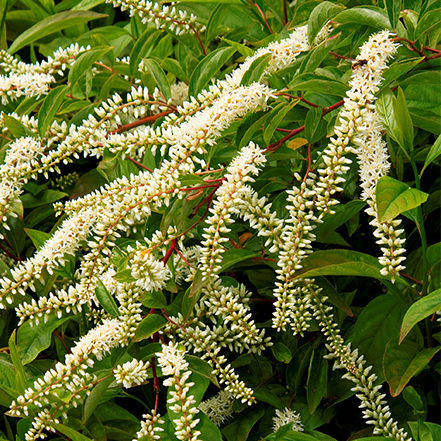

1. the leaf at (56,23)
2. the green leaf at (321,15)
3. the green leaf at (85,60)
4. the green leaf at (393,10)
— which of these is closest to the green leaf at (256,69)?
the green leaf at (321,15)

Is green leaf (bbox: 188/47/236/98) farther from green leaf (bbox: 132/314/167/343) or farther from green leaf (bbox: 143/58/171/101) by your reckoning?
green leaf (bbox: 132/314/167/343)

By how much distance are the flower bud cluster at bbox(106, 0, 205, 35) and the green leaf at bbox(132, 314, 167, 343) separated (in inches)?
28.2

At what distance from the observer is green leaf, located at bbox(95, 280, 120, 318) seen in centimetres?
101

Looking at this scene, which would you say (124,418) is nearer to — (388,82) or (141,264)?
(141,264)

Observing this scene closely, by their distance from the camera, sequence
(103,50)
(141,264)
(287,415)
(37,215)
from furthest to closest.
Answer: (37,215), (103,50), (287,415), (141,264)

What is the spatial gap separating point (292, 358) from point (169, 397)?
282mm

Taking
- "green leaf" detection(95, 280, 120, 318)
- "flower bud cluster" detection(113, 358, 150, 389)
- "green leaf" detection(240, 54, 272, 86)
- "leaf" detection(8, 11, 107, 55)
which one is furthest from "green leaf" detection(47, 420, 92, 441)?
"leaf" detection(8, 11, 107, 55)

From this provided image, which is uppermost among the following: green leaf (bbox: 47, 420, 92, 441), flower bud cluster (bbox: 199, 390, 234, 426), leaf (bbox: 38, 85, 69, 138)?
leaf (bbox: 38, 85, 69, 138)

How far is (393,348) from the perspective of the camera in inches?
36.6

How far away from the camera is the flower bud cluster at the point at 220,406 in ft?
3.54

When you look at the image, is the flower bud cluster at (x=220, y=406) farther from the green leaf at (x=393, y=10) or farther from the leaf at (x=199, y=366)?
the green leaf at (x=393, y=10)

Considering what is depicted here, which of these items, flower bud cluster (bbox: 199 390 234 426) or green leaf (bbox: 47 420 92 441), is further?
flower bud cluster (bbox: 199 390 234 426)

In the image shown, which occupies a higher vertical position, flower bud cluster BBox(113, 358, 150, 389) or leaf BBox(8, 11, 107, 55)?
leaf BBox(8, 11, 107, 55)

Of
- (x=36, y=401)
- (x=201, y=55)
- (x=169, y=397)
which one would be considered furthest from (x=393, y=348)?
(x=201, y=55)
